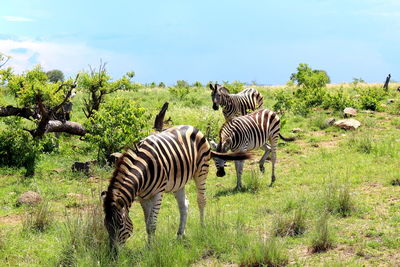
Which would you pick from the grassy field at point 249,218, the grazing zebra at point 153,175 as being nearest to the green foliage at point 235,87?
the grassy field at point 249,218

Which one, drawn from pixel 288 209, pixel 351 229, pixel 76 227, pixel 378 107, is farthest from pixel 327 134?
pixel 76 227

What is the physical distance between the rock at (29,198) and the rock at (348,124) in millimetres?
11847

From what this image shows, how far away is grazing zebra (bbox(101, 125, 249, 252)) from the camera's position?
5555mm

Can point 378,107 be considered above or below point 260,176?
above

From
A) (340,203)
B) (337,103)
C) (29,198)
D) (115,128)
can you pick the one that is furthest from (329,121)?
(29,198)

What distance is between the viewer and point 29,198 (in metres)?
10.0

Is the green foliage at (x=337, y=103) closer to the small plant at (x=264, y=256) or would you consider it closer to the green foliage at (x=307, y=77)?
the green foliage at (x=307, y=77)

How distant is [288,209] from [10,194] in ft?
21.9

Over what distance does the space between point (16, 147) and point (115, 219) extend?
854 centimetres

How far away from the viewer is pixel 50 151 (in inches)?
573

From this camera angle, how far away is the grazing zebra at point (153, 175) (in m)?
5.55

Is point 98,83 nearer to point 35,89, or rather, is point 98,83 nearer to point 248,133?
point 35,89

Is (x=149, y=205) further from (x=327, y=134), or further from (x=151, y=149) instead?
(x=327, y=134)

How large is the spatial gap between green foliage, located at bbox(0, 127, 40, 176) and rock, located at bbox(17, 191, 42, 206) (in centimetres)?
249
